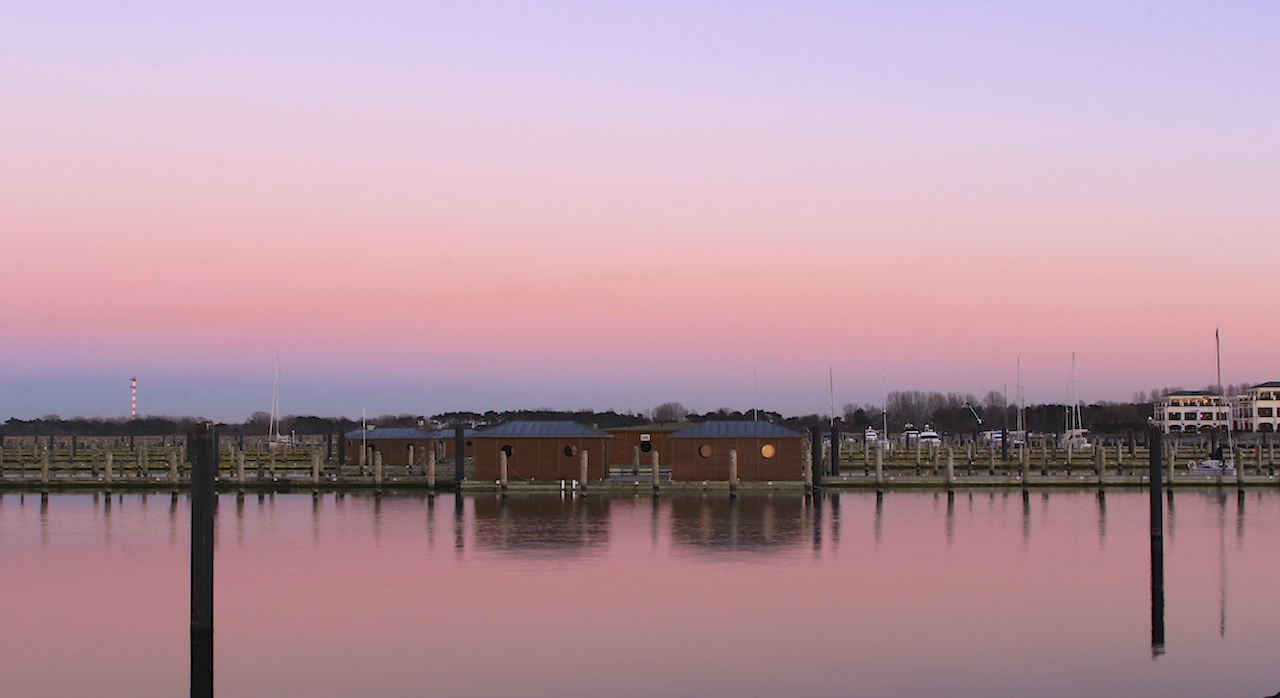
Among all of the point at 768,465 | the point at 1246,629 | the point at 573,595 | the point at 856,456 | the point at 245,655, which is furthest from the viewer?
the point at 856,456

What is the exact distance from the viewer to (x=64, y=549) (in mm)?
39500

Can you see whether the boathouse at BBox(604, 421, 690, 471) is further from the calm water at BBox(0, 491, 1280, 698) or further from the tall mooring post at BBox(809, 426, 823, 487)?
the calm water at BBox(0, 491, 1280, 698)

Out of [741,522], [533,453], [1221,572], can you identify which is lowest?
[1221,572]

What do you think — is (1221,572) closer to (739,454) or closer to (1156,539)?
(1156,539)

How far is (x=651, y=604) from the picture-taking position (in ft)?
92.7

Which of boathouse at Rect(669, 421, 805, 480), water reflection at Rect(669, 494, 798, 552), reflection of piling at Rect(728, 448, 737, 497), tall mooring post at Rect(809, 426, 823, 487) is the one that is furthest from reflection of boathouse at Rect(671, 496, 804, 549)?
boathouse at Rect(669, 421, 805, 480)

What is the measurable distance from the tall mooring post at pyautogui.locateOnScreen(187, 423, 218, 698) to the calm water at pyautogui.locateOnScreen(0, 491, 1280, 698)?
365 millimetres

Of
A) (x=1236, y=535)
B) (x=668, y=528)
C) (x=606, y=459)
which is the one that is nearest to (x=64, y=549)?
(x=668, y=528)

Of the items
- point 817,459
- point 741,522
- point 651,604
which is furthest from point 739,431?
point 651,604

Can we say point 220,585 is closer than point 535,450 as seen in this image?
Yes

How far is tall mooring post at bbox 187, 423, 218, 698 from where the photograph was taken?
20.5 meters

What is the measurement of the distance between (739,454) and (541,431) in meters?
9.40

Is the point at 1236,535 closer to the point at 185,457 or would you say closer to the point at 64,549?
the point at 64,549

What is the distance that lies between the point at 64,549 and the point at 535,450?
24.1 m
